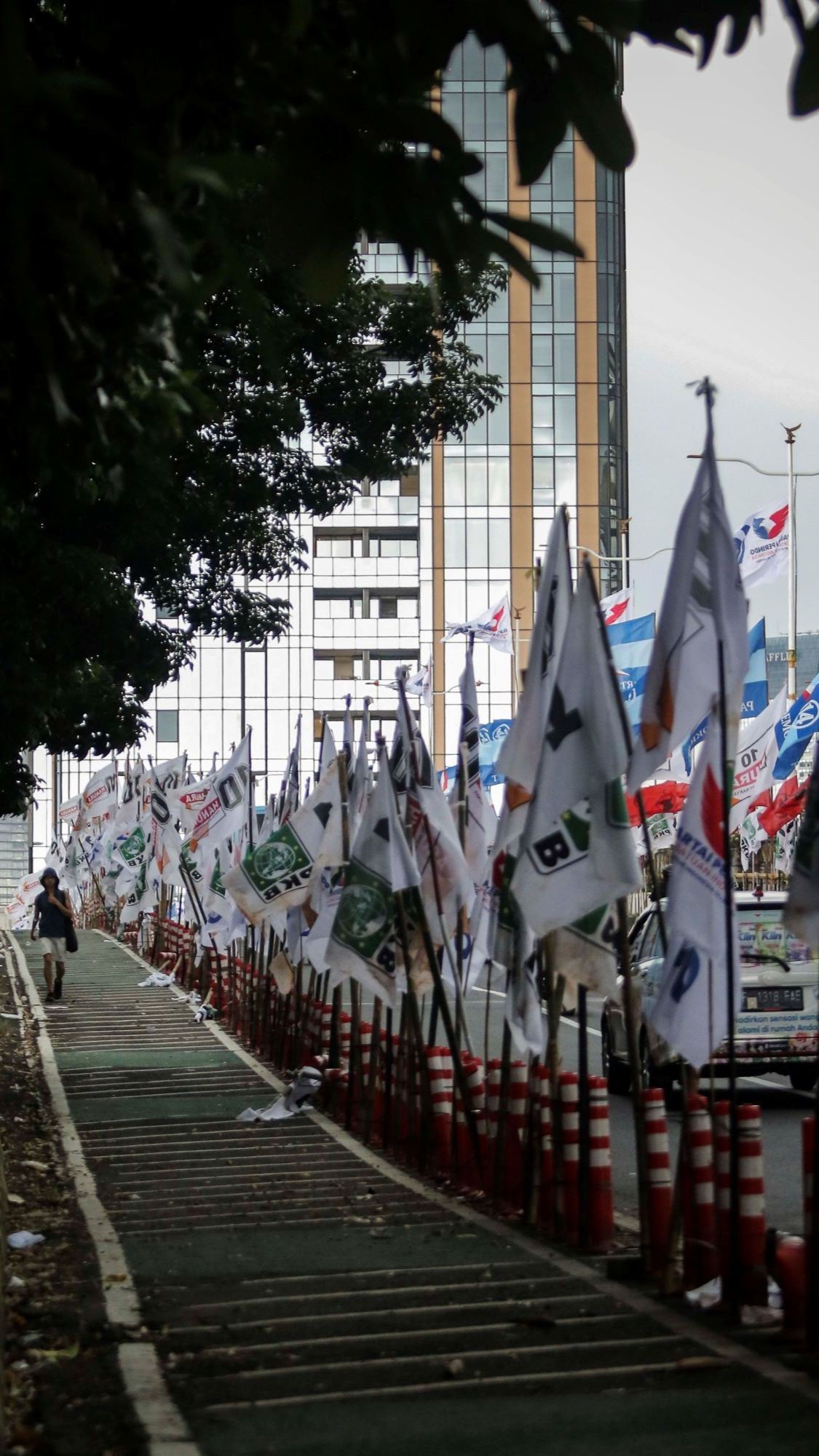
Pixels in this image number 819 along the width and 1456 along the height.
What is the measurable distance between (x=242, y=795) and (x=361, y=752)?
8941 millimetres

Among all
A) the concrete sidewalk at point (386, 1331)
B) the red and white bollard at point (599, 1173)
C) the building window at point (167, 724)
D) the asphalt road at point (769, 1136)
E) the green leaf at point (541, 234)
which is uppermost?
the building window at point (167, 724)

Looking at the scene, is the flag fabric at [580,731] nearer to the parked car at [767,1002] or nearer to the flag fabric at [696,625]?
the flag fabric at [696,625]

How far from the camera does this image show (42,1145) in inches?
592

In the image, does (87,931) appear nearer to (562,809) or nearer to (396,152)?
(562,809)

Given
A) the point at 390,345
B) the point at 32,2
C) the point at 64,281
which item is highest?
the point at 390,345

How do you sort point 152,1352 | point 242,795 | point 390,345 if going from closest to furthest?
point 152,1352, point 390,345, point 242,795

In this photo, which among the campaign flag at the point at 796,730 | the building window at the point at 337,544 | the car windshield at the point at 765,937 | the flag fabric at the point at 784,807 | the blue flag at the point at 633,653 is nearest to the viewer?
the car windshield at the point at 765,937

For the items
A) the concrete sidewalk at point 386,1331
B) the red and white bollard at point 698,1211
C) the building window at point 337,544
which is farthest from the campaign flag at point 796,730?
the building window at point 337,544

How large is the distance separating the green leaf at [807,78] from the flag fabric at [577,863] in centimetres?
515

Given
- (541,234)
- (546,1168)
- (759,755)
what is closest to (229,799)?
(759,755)

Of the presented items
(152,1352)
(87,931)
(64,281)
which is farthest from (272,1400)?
(87,931)

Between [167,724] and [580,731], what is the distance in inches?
3305

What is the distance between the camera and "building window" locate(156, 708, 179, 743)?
91.9m

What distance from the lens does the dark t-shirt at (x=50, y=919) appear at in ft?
93.8
